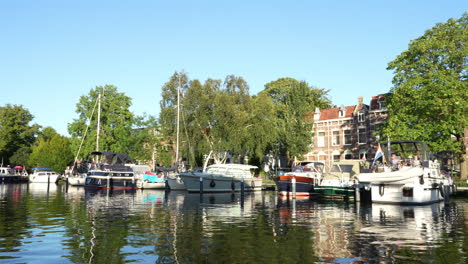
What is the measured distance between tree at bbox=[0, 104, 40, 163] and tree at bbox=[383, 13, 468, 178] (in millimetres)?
78697

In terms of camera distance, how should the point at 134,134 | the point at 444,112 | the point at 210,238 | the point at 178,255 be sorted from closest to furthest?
the point at 178,255
the point at 210,238
the point at 444,112
the point at 134,134

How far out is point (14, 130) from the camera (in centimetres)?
8900

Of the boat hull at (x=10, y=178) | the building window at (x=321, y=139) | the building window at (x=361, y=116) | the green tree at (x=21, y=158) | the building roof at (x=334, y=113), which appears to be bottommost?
the boat hull at (x=10, y=178)

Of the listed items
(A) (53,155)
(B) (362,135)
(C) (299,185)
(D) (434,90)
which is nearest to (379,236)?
(C) (299,185)

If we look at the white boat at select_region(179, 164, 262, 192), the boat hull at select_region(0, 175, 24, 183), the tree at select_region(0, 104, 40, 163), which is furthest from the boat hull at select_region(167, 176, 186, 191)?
the tree at select_region(0, 104, 40, 163)

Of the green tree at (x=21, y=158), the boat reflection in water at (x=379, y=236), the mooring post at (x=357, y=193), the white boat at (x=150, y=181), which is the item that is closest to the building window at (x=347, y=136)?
the white boat at (x=150, y=181)

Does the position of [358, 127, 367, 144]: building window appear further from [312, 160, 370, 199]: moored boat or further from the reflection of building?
[312, 160, 370, 199]: moored boat

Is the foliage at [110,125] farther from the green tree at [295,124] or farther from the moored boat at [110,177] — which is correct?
the green tree at [295,124]

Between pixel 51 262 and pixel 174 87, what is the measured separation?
45.6 metres

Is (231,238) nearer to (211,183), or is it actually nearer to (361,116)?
(211,183)

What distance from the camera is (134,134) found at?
70125 millimetres

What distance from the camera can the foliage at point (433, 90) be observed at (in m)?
40.3

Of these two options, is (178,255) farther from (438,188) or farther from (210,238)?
(438,188)

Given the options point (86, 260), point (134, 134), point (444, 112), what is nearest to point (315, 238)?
point (86, 260)
